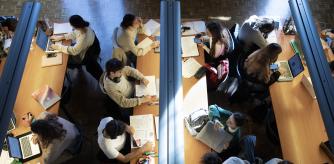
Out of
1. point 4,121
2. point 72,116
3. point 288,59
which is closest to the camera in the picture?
point 4,121

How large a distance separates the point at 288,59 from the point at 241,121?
1330 mm

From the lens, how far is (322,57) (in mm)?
2283

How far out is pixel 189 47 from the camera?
4.31m

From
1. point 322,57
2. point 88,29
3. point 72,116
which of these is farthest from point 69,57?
point 322,57

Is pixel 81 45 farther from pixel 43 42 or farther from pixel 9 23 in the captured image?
pixel 9 23

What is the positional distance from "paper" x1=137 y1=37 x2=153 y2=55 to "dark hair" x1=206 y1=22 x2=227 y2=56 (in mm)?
780

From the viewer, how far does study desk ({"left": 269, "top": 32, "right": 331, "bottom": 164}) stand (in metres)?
3.49

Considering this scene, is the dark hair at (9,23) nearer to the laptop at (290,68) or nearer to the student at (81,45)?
the student at (81,45)

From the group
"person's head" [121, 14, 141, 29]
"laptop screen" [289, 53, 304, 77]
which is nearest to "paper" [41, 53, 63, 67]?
"person's head" [121, 14, 141, 29]

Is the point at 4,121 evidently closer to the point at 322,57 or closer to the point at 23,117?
the point at 23,117

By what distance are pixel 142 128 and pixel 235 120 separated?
0.99 metres

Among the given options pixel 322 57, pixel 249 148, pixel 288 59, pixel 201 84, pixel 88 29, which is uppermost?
pixel 88 29

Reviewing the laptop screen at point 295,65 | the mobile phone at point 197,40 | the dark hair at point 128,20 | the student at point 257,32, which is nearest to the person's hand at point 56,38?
the dark hair at point 128,20

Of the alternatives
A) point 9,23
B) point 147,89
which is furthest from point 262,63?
point 9,23
